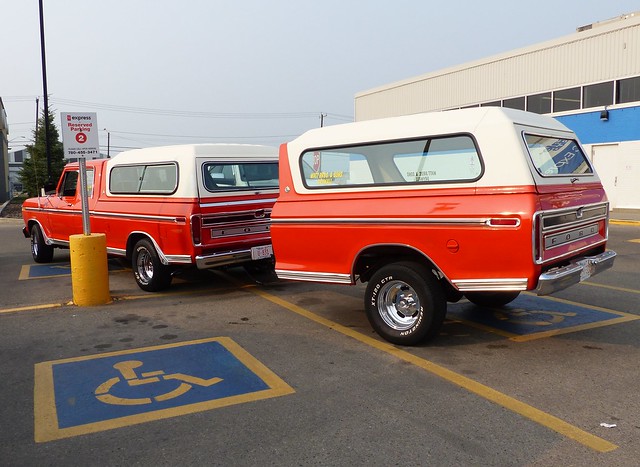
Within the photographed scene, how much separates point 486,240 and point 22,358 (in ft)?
13.8

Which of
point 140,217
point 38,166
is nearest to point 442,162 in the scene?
point 140,217

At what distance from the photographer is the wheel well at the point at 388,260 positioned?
17.0 ft

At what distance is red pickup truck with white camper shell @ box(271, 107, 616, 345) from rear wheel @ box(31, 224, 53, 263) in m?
6.80

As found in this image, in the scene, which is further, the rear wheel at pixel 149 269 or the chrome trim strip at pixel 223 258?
the rear wheel at pixel 149 269

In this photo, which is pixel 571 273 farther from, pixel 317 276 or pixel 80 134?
pixel 80 134

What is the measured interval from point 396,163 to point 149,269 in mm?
4257

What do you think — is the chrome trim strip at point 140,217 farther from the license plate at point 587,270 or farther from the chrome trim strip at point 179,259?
the license plate at point 587,270

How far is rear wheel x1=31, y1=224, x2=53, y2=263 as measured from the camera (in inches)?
428

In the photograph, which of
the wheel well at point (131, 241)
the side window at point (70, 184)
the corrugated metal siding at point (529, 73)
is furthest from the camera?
the corrugated metal siding at point (529, 73)

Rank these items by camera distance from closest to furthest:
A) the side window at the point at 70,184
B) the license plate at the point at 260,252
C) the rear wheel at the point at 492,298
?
the rear wheel at the point at 492,298, the license plate at the point at 260,252, the side window at the point at 70,184

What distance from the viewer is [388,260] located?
5.49 meters

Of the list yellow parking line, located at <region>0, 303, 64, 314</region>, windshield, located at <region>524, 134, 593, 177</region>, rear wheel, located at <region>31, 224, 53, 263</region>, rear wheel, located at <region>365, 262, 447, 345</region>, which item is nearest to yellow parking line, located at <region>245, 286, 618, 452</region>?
rear wheel, located at <region>365, 262, 447, 345</region>

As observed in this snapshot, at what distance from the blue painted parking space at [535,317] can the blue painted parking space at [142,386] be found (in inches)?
103

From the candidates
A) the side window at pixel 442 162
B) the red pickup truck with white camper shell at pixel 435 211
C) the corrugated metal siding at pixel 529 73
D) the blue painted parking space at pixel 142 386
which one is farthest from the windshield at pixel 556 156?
the corrugated metal siding at pixel 529 73
